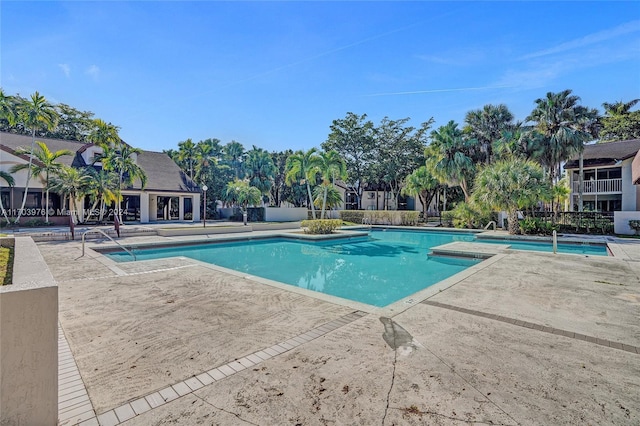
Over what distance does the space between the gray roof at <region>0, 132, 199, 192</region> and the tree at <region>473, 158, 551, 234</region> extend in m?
22.4

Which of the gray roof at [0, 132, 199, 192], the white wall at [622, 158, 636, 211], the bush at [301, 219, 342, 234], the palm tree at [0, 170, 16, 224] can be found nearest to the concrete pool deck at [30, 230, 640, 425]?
the bush at [301, 219, 342, 234]

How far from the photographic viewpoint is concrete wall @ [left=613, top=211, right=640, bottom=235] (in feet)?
53.4

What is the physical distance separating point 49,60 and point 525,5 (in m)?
12.3

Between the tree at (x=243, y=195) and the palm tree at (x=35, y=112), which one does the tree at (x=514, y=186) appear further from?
the palm tree at (x=35, y=112)

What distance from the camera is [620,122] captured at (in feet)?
105

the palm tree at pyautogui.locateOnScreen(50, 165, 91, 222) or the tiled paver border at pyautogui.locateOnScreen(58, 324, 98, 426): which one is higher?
the palm tree at pyautogui.locateOnScreen(50, 165, 91, 222)

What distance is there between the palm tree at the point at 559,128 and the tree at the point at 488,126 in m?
4.22

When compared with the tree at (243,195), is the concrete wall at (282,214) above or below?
below

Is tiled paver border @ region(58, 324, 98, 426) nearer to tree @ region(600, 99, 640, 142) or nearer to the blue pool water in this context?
the blue pool water

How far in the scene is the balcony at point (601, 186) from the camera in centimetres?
2258

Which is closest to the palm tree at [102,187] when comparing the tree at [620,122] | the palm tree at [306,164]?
the palm tree at [306,164]

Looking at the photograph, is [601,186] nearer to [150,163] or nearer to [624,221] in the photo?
[624,221]

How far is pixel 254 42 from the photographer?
1146 cm

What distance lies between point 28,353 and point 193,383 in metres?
1.24
